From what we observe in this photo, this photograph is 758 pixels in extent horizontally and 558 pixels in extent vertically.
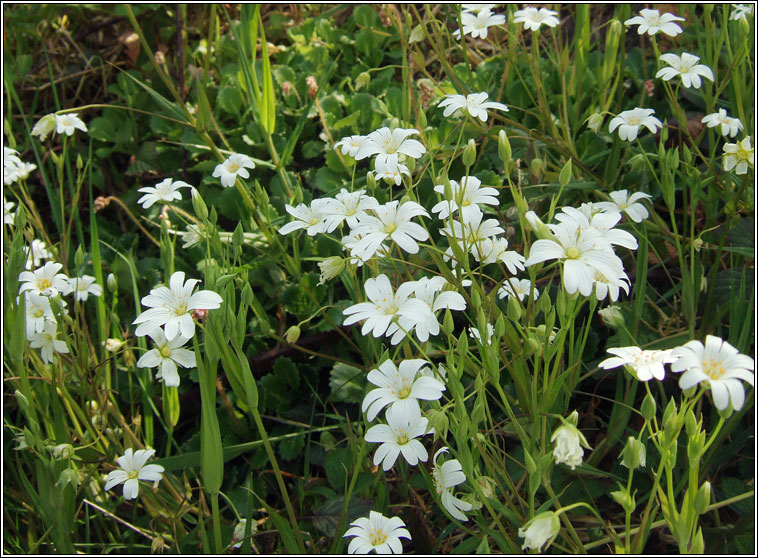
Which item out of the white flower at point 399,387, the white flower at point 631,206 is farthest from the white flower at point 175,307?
the white flower at point 631,206

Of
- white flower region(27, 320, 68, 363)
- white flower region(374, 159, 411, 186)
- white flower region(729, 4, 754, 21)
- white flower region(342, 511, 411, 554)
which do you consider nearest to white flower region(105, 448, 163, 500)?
white flower region(27, 320, 68, 363)

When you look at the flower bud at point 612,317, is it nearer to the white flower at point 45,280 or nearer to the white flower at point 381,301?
the white flower at point 381,301

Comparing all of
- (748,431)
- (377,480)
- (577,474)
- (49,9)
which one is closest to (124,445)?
(377,480)

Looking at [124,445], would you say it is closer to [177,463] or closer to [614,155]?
[177,463]

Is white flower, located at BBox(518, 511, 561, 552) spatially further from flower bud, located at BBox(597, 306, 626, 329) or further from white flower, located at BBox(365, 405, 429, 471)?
flower bud, located at BBox(597, 306, 626, 329)

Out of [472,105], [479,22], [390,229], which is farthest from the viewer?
[479,22]

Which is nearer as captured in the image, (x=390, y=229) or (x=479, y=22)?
(x=390, y=229)

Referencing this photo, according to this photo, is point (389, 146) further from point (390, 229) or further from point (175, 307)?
point (175, 307)

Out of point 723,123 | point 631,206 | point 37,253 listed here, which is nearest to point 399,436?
A: point 631,206
